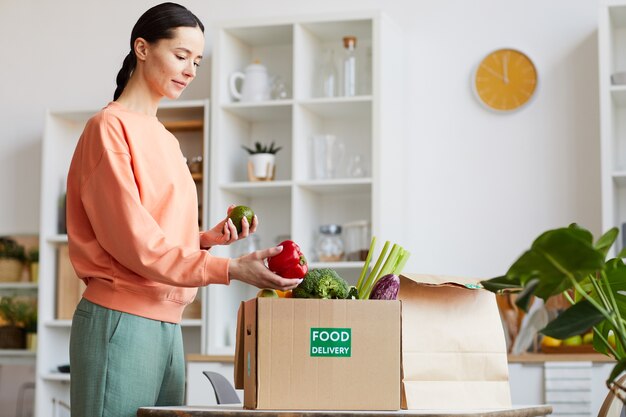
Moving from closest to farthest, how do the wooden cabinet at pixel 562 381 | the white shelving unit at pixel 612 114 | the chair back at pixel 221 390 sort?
the chair back at pixel 221 390 → the wooden cabinet at pixel 562 381 → the white shelving unit at pixel 612 114

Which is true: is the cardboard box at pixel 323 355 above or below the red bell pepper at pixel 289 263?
below

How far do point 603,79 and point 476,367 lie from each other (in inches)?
105

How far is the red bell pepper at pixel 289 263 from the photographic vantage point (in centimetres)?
171

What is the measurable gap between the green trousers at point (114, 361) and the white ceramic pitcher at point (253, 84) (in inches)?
115

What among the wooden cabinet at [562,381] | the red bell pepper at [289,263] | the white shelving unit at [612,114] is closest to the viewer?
the red bell pepper at [289,263]

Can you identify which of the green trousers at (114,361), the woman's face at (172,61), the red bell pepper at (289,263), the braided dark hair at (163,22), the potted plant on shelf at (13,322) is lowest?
the potted plant on shelf at (13,322)

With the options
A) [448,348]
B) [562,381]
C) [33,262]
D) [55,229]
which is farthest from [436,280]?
[33,262]

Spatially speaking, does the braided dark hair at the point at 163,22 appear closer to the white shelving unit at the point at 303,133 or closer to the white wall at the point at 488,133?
the white shelving unit at the point at 303,133

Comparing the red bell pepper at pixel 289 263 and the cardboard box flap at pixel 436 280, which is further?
the cardboard box flap at pixel 436 280

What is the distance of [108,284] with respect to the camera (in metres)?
1.88

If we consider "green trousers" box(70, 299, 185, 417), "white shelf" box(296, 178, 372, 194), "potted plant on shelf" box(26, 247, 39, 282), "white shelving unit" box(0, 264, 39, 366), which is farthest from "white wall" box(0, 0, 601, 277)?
Answer: "green trousers" box(70, 299, 185, 417)

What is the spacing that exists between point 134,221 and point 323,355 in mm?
422

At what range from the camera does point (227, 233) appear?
2.03 metres

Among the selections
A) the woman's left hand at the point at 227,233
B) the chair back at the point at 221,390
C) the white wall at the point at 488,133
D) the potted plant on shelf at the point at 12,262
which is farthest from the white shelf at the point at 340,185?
the woman's left hand at the point at 227,233
